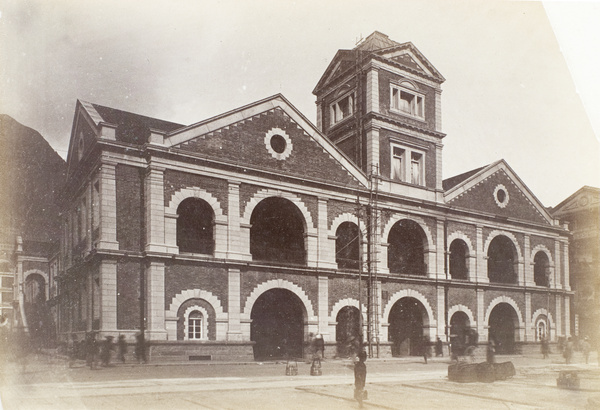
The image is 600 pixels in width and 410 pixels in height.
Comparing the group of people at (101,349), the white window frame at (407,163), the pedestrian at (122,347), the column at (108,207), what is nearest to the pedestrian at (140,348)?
the group of people at (101,349)

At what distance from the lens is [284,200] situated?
79.2 ft

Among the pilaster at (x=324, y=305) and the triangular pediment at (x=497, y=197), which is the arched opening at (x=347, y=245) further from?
the triangular pediment at (x=497, y=197)

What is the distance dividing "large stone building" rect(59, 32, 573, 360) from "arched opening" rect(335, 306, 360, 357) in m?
0.06

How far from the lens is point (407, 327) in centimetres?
2831

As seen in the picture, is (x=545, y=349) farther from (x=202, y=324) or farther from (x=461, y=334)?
(x=202, y=324)

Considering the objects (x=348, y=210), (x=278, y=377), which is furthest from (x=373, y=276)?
(x=278, y=377)

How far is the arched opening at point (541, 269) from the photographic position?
1204 inches

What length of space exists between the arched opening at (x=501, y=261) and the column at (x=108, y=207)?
19316 mm

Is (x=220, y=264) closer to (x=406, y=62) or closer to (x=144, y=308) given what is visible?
(x=144, y=308)

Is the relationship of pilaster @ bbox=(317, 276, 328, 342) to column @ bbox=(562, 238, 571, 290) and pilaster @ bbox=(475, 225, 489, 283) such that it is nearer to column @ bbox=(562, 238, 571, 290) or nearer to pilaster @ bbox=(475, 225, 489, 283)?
pilaster @ bbox=(475, 225, 489, 283)

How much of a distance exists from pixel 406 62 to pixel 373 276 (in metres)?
9.41

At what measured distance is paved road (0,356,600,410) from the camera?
490 inches

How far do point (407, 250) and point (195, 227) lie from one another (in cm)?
1094

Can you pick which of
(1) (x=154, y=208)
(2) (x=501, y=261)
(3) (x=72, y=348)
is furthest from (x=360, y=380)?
(2) (x=501, y=261)
